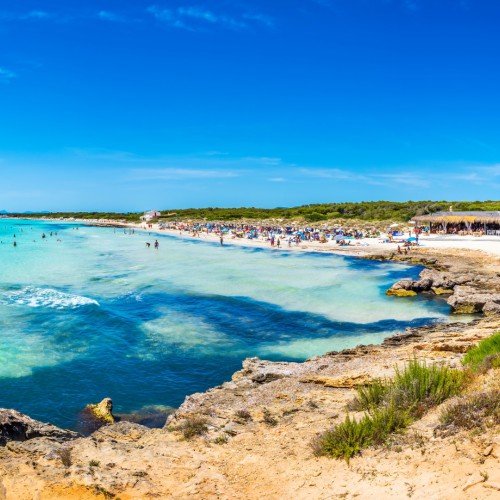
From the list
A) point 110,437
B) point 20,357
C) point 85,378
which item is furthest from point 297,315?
point 110,437

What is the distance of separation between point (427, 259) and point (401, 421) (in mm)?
31529

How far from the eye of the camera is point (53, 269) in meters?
33.5

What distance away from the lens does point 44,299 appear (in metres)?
21.9

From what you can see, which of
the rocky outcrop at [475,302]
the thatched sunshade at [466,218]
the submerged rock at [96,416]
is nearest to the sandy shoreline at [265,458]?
the submerged rock at [96,416]

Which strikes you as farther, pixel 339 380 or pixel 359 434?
pixel 339 380

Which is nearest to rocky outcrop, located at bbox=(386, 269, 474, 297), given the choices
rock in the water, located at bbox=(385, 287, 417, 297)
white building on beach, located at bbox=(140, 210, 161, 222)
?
rock in the water, located at bbox=(385, 287, 417, 297)

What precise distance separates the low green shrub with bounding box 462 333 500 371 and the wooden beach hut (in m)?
43.2

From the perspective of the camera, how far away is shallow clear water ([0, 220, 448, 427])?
1164 centimetres

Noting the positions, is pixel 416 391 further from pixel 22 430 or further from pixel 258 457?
pixel 22 430

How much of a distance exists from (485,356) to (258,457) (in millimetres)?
4080

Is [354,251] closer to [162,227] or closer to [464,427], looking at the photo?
[464,427]

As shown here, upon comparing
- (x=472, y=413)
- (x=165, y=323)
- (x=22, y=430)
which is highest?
(x=472, y=413)

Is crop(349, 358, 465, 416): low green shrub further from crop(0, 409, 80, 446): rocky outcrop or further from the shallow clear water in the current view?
the shallow clear water

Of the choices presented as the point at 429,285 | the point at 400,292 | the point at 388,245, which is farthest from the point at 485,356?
the point at 388,245
